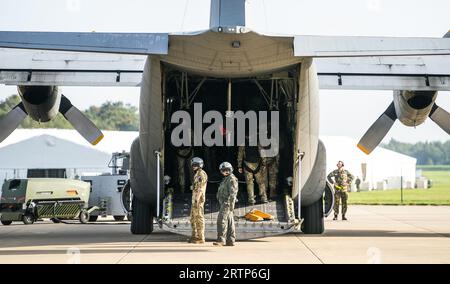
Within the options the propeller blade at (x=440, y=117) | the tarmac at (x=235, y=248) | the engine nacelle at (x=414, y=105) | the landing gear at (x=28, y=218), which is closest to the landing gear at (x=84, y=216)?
the landing gear at (x=28, y=218)

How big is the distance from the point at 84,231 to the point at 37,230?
4.86 ft

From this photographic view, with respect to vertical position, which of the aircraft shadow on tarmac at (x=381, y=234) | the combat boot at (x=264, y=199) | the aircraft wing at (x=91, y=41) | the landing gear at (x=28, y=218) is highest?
the aircraft wing at (x=91, y=41)

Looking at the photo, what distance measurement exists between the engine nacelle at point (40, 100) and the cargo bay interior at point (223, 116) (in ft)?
11.7

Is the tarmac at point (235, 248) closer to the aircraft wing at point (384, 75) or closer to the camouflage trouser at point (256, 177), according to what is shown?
the camouflage trouser at point (256, 177)

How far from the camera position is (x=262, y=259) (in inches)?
500

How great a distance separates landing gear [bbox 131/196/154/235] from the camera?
60.0ft

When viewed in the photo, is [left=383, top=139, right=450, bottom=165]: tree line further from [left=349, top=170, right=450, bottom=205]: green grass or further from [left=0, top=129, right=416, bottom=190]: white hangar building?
[left=0, top=129, right=416, bottom=190]: white hangar building

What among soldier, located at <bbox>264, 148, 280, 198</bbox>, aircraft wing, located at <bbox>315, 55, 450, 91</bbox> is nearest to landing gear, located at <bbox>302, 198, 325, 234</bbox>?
soldier, located at <bbox>264, 148, 280, 198</bbox>

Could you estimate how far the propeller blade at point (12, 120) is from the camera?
20.0 metres

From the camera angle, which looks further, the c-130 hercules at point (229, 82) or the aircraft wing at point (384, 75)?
the aircraft wing at point (384, 75)

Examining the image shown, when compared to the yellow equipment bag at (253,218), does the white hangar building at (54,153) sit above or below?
above

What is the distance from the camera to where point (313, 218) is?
59.5ft

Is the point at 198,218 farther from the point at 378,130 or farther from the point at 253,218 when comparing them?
the point at 378,130

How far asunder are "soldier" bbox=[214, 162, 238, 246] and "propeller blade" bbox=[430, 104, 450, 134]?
22.4ft
